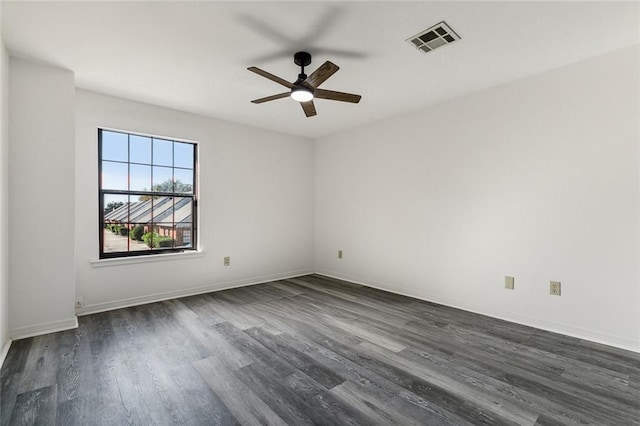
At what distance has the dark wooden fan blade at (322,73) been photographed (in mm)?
2176

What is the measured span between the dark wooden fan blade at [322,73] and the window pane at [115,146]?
2.48m

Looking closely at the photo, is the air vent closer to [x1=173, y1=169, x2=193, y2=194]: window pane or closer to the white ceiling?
the white ceiling

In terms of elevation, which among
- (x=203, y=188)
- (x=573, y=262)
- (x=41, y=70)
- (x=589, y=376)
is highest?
(x=41, y=70)

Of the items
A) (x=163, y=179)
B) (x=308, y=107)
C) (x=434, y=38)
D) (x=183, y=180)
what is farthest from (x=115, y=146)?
(x=434, y=38)

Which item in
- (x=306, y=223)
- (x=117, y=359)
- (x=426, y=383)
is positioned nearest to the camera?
(x=426, y=383)

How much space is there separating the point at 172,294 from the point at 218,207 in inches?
49.9

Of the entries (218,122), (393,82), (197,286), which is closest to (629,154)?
(393,82)

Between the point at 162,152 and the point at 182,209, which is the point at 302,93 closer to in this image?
the point at 162,152

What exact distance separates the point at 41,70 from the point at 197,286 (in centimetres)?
278

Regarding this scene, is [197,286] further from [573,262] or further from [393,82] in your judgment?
[573,262]

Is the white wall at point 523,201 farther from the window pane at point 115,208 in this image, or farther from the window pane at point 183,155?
the window pane at point 115,208

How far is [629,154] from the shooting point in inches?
98.6

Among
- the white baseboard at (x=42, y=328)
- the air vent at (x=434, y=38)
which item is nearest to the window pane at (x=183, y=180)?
the white baseboard at (x=42, y=328)

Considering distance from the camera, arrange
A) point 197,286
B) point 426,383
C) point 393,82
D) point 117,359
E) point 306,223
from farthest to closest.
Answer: point 306,223 < point 197,286 < point 393,82 < point 117,359 < point 426,383
